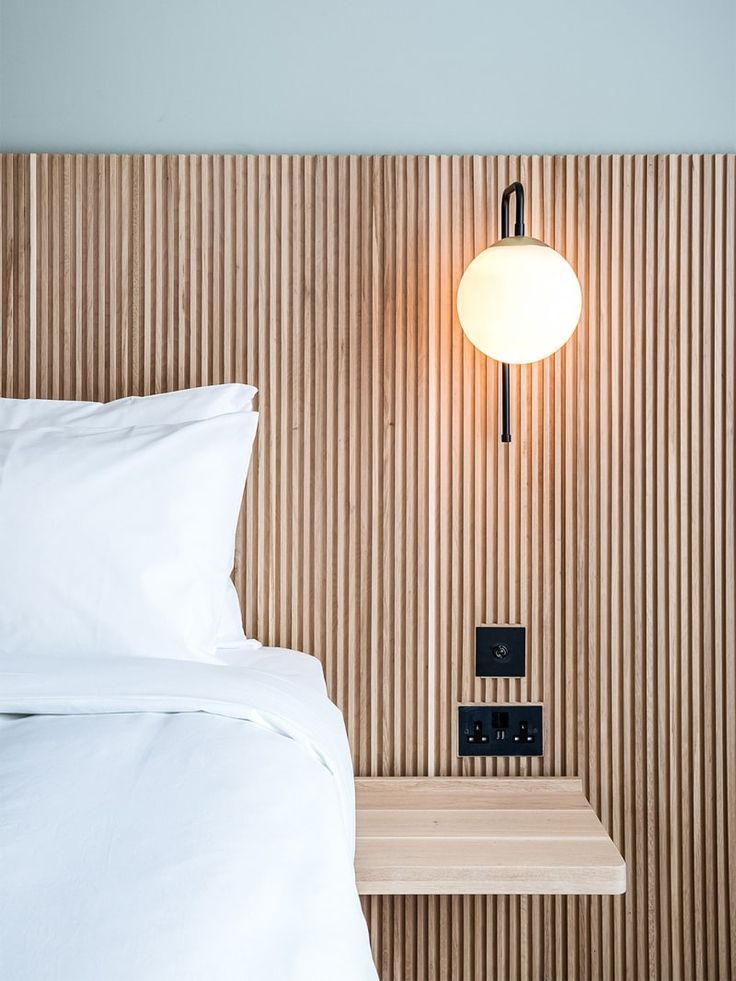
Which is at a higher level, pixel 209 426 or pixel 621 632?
pixel 209 426

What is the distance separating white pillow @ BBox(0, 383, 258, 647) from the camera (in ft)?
4.74

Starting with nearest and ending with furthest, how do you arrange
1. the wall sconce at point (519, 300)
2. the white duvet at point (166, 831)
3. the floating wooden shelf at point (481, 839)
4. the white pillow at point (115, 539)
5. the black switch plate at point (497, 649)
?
the white duvet at point (166, 831) < the white pillow at point (115, 539) < the floating wooden shelf at point (481, 839) < the wall sconce at point (519, 300) < the black switch plate at point (497, 649)

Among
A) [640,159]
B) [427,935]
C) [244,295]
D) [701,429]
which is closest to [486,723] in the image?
[427,935]

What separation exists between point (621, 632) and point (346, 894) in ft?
3.38

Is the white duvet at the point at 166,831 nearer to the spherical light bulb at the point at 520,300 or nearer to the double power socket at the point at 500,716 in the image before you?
the double power socket at the point at 500,716

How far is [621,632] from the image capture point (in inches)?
63.5

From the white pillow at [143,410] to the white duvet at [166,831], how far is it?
18.7 inches

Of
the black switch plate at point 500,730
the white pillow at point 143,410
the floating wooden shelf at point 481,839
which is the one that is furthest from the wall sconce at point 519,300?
the floating wooden shelf at point 481,839

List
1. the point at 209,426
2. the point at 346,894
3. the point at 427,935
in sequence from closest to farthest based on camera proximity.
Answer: the point at 346,894, the point at 209,426, the point at 427,935

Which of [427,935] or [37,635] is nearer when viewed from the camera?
[37,635]

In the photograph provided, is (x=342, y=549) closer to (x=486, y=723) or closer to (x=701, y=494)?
(x=486, y=723)

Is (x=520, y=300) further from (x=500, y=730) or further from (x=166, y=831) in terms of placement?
(x=166, y=831)

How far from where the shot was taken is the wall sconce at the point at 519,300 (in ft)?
4.64

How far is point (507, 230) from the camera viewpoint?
1.54m
